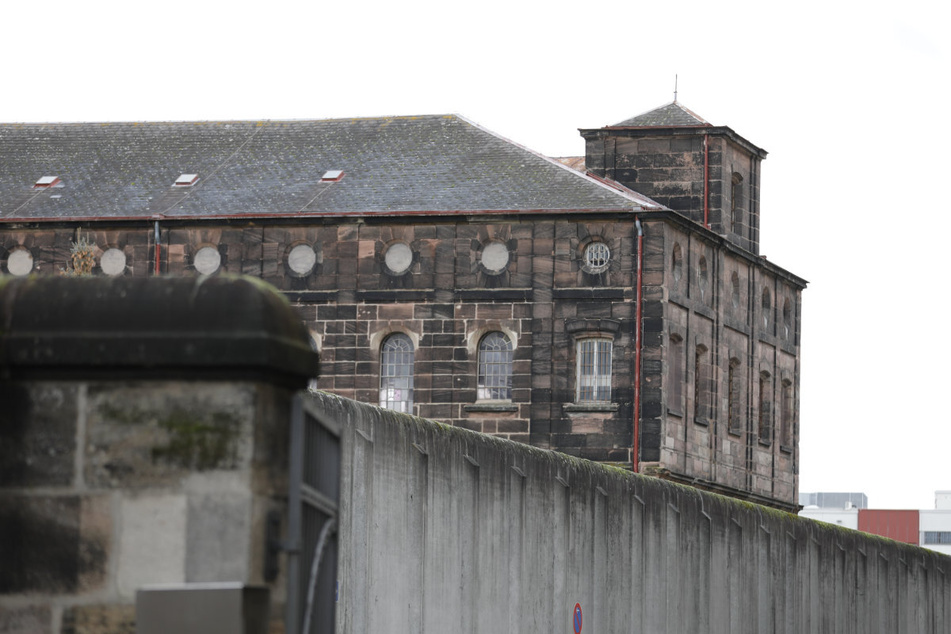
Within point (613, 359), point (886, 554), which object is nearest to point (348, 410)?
point (886, 554)

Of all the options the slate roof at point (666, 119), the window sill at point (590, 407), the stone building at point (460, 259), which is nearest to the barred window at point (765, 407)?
the stone building at point (460, 259)

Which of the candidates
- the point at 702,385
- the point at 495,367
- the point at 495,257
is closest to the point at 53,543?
the point at 495,367

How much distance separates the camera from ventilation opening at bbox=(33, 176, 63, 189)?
45.1 metres

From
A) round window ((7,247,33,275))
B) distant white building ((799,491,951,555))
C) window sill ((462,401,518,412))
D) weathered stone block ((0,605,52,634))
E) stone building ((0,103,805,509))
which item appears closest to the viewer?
weathered stone block ((0,605,52,634))

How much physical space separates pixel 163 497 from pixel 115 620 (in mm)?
360

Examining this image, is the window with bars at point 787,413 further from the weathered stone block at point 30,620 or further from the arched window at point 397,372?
the weathered stone block at point 30,620

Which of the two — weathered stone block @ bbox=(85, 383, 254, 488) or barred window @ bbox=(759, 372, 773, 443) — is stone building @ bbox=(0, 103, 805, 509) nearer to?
barred window @ bbox=(759, 372, 773, 443)

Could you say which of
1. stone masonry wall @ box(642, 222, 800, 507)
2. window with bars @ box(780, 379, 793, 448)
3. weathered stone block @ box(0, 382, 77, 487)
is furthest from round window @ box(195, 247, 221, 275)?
weathered stone block @ box(0, 382, 77, 487)

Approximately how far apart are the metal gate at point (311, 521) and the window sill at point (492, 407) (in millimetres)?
35116

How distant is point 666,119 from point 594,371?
7.74 meters

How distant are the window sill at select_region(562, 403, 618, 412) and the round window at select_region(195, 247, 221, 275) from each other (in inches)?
309

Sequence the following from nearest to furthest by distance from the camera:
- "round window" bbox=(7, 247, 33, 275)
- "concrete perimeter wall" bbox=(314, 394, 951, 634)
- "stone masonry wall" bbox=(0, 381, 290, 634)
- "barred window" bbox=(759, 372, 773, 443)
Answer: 1. "stone masonry wall" bbox=(0, 381, 290, 634)
2. "concrete perimeter wall" bbox=(314, 394, 951, 634)
3. "round window" bbox=(7, 247, 33, 275)
4. "barred window" bbox=(759, 372, 773, 443)

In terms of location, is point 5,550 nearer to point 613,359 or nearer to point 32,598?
point 32,598

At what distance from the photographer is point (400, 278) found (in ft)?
140
